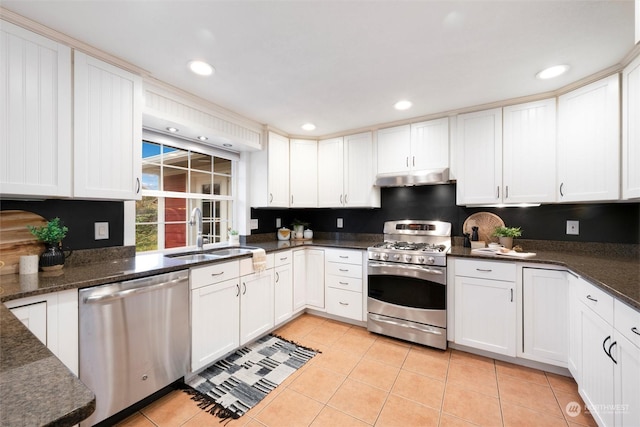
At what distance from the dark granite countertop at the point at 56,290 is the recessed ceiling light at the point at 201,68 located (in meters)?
1.45

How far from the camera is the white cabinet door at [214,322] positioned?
6.63 feet

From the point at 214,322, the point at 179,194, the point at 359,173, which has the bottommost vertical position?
the point at 214,322

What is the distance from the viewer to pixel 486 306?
2324 millimetres

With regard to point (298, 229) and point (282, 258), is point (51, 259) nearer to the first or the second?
point (282, 258)

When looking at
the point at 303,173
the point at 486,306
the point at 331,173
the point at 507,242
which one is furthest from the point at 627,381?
the point at 303,173

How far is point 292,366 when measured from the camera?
2240mm

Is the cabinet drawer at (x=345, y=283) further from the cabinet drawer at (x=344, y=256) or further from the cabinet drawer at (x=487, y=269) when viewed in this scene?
the cabinet drawer at (x=487, y=269)

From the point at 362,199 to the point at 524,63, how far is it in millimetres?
1904

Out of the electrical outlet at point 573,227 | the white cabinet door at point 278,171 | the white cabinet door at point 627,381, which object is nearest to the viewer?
the white cabinet door at point 627,381

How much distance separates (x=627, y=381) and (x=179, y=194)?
3.35 meters

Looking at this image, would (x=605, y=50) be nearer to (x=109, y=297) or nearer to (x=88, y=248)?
(x=109, y=297)

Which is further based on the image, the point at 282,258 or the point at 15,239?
the point at 282,258

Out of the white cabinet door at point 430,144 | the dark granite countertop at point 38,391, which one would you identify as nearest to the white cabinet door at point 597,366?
the white cabinet door at point 430,144

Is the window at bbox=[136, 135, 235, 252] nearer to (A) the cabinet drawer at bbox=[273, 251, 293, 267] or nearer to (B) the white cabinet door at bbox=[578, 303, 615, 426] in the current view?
(A) the cabinet drawer at bbox=[273, 251, 293, 267]
